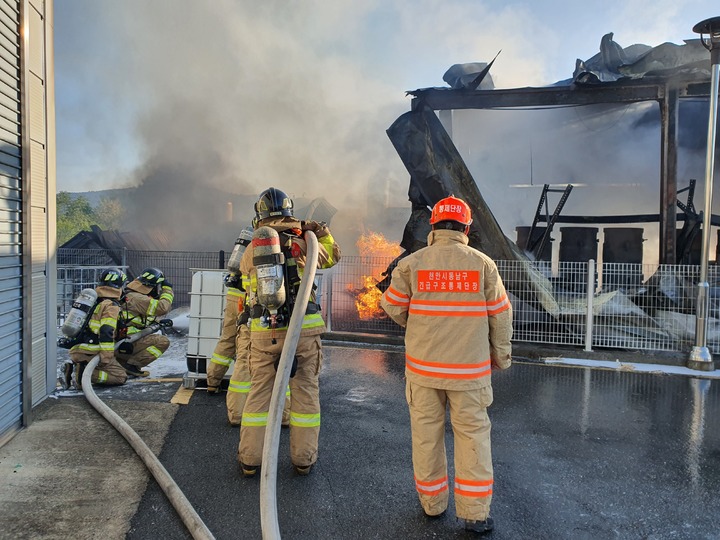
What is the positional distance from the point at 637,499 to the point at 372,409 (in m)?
2.15

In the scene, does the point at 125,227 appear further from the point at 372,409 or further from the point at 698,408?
the point at 698,408

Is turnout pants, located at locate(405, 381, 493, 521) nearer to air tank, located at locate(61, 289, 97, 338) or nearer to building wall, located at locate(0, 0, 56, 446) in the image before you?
building wall, located at locate(0, 0, 56, 446)

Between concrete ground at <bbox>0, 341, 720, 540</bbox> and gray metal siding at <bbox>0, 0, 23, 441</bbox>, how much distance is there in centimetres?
37

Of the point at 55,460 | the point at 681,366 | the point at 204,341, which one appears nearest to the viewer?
the point at 55,460

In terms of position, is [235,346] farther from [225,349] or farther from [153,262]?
[153,262]

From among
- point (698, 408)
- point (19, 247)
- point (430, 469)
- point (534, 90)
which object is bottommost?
point (698, 408)

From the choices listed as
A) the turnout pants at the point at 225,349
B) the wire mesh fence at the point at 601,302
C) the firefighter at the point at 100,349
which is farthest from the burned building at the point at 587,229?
the firefighter at the point at 100,349

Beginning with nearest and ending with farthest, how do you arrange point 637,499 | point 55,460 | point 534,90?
1. point 637,499
2. point 55,460
3. point 534,90

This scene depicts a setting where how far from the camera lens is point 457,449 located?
234 cm

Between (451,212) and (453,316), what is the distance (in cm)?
56

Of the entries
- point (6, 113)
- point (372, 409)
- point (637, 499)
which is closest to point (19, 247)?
point (6, 113)

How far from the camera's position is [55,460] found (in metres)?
2.93

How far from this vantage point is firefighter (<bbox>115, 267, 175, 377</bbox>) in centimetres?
501

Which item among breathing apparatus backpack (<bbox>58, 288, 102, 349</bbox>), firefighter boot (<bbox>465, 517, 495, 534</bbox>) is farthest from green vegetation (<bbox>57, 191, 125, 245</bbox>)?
firefighter boot (<bbox>465, 517, 495, 534</bbox>)
